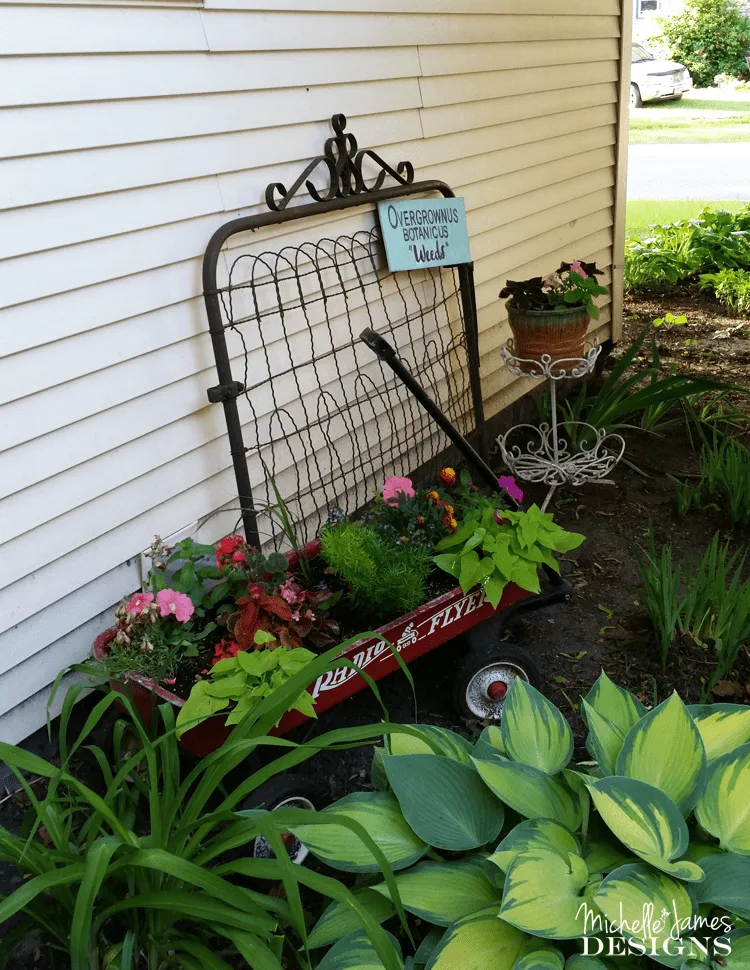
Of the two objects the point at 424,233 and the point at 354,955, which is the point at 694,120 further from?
the point at 354,955

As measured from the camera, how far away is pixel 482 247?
3561mm

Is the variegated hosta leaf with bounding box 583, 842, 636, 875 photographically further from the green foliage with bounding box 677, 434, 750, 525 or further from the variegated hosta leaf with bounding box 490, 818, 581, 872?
the green foliage with bounding box 677, 434, 750, 525

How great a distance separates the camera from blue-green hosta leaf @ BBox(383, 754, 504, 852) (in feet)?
5.05

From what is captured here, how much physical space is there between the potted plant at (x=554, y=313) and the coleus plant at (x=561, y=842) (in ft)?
6.06

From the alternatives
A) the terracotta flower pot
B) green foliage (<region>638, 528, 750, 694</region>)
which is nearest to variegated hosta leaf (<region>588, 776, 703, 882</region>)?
green foliage (<region>638, 528, 750, 694</region>)

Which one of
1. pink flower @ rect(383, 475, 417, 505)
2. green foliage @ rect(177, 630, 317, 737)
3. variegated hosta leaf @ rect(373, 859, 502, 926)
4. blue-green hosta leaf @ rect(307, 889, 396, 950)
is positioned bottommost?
blue-green hosta leaf @ rect(307, 889, 396, 950)

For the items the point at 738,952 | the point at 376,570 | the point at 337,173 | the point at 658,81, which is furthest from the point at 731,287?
the point at 658,81

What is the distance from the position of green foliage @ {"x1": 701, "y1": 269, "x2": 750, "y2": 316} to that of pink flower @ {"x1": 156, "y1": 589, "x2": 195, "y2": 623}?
4.99 meters

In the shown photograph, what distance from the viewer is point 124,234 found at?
2.04 metres

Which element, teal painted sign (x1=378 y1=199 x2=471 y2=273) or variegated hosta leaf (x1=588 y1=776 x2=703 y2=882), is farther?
teal painted sign (x1=378 y1=199 x2=471 y2=273)

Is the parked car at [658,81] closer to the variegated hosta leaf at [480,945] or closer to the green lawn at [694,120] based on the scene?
the green lawn at [694,120]

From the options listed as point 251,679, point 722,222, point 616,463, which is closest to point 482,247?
point 616,463

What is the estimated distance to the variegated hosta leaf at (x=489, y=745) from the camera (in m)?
1.67

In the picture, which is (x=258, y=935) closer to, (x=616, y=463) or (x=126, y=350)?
(x=126, y=350)
